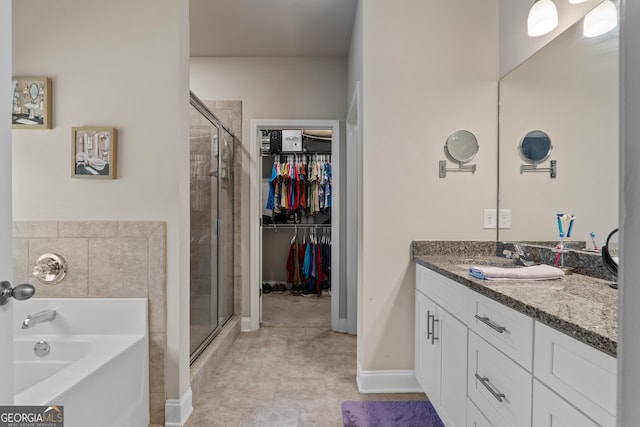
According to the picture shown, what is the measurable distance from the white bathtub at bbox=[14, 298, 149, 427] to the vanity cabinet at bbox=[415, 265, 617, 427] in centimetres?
150

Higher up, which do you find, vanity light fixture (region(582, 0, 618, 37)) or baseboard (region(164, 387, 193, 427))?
vanity light fixture (region(582, 0, 618, 37))

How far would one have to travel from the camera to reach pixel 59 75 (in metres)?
1.83

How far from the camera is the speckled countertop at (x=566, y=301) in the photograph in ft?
2.51

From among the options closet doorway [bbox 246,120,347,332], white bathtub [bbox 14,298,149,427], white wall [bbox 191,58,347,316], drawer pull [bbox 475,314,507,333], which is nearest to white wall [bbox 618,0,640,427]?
drawer pull [bbox 475,314,507,333]

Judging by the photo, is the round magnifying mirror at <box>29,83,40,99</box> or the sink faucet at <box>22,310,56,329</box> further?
the round magnifying mirror at <box>29,83,40,99</box>

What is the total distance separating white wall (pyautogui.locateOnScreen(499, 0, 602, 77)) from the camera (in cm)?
165

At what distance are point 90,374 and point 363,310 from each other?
146cm

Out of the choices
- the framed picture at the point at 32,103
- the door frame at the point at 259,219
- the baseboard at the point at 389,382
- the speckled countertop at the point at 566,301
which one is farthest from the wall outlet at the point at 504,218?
the framed picture at the point at 32,103

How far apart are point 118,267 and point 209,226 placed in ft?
2.84

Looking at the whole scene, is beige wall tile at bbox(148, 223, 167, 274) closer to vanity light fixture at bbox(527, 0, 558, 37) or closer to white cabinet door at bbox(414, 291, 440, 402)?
white cabinet door at bbox(414, 291, 440, 402)

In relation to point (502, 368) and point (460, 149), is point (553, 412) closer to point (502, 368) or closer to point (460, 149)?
point (502, 368)

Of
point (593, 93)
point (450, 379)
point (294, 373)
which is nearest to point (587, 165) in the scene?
point (593, 93)

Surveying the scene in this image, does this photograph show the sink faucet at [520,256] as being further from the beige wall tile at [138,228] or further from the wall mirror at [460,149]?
the beige wall tile at [138,228]

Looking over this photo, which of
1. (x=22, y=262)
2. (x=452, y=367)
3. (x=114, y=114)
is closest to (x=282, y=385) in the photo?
(x=452, y=367)
